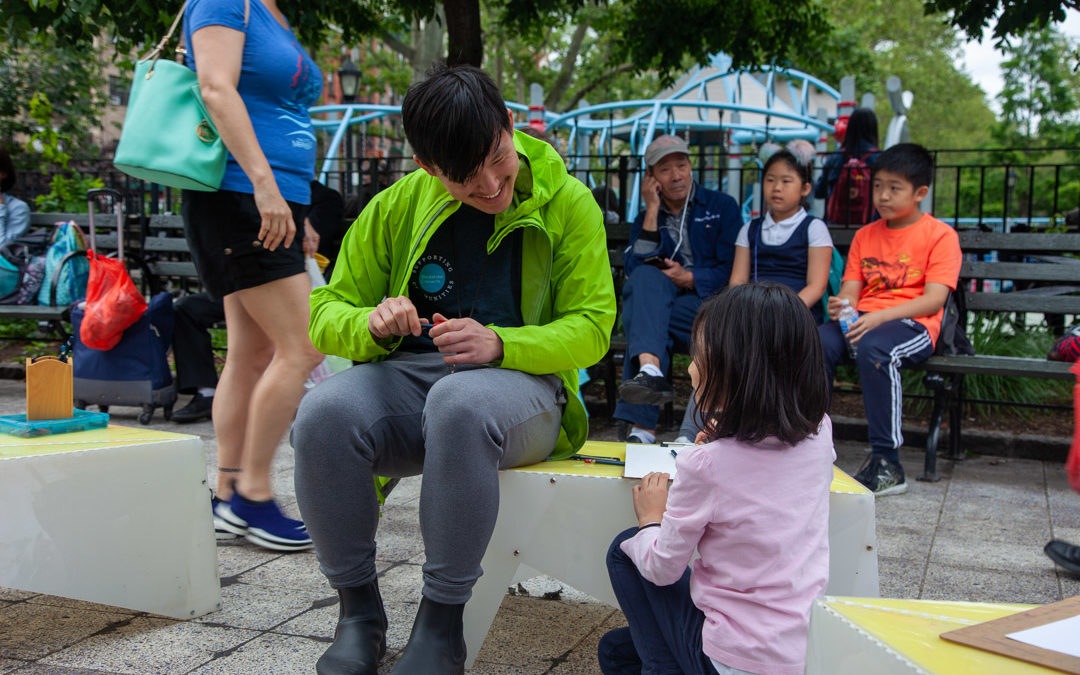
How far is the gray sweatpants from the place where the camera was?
82.4 inches

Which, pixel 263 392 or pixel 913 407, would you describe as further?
pixel 913 407

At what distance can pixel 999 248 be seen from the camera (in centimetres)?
515

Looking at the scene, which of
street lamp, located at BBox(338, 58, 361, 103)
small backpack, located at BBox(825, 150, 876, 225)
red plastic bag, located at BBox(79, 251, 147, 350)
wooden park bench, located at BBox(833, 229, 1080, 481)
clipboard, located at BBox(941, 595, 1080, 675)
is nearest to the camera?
clipboard, located at BBox(941, 595, 1080, 675)

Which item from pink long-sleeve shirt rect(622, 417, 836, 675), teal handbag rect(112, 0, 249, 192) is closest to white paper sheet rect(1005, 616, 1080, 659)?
pink long-sleeve shirt rect(622, 417, 836, 675)

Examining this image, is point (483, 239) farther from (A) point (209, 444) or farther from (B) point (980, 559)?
(A) point (209, 444)

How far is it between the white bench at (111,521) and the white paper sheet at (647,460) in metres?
1.21

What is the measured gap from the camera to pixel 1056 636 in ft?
4.13

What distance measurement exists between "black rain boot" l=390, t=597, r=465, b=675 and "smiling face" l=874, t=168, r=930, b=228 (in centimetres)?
341

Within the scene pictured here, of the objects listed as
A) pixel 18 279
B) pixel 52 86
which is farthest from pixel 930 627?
pixel 52 86

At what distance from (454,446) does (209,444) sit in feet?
11.5

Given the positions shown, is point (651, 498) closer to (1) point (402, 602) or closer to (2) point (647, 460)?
(2) point (647, 460)

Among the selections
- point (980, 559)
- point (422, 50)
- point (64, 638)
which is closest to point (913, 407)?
point (980, 559)

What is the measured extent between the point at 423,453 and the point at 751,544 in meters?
A: 0.94

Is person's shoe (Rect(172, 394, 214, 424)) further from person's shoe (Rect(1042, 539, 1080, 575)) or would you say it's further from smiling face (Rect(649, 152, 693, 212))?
person's shoe (Rect(1042, 539, 1080, 575))
